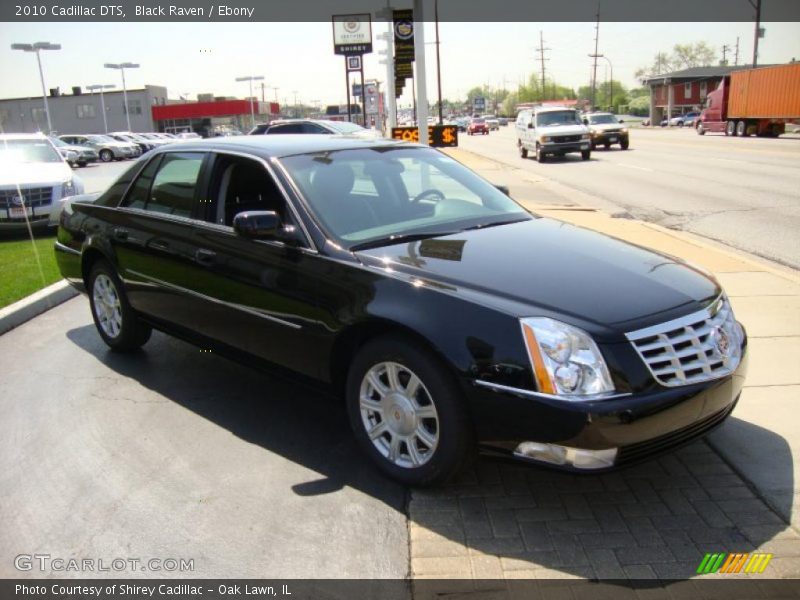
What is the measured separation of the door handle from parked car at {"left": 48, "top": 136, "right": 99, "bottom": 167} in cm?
3327

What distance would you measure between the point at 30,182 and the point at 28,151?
1764 mm

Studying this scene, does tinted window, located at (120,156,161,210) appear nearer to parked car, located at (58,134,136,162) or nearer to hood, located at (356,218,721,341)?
hood, located at (356,218,721,341)

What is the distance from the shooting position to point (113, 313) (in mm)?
5812

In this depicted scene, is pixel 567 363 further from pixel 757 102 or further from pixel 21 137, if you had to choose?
pixel 757 102

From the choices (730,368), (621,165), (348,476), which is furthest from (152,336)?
(621,165)

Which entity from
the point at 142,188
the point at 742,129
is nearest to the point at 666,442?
the point at 142,188

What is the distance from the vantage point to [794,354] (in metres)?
5.17

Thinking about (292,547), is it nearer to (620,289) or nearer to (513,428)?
(513,428)

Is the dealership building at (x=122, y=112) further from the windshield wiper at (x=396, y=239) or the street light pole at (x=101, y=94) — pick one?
the windshield wiper at (x=396, y=239)

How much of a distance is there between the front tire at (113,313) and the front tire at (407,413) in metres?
2.57

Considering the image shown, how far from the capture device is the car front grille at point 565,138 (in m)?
26.4

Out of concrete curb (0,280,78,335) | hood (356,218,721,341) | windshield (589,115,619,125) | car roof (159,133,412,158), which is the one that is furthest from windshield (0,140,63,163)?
windshield (589,115,619,125)

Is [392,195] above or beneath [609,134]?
above

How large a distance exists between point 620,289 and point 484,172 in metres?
19.4
